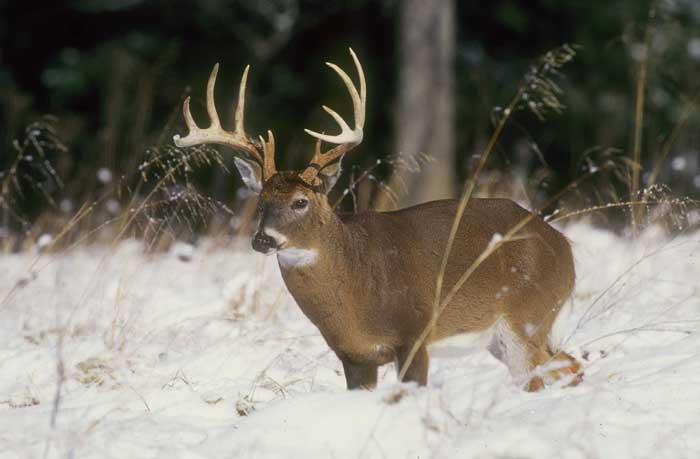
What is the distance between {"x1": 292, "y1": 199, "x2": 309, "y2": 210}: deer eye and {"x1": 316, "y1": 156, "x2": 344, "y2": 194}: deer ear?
19 cm

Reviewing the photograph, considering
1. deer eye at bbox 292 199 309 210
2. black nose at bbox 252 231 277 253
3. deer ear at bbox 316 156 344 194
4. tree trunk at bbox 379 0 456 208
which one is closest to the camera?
black nose at bbox 252 231 277 253

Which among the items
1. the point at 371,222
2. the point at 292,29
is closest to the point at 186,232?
the point at 371,222

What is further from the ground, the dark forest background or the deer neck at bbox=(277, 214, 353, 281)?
the deer neck at bbox=(277, 214, 353, 281)

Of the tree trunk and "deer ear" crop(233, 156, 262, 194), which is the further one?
the tree trunk

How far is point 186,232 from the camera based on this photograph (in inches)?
319

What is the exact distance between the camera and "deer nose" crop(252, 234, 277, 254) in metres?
4.43

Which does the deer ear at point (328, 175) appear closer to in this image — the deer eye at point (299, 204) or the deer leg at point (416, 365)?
the deer eye at point (299, 204)

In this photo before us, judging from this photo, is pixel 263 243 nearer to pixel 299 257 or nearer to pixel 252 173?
pixel 299 257

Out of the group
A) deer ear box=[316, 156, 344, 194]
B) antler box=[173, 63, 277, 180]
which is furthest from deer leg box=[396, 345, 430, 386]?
antler box=[173, 63, 277, 180]

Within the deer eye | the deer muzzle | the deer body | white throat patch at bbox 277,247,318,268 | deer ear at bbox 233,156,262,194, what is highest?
deer ear at bbox 233,156,262,194

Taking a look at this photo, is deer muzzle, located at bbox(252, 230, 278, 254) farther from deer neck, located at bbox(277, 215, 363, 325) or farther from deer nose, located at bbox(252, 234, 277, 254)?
deer neck, located at bbox(277, 215, 363, 325)

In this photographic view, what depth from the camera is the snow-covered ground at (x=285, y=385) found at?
3613 mm

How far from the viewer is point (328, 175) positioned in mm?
4922

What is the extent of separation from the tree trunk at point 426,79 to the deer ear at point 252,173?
24.8 feet
